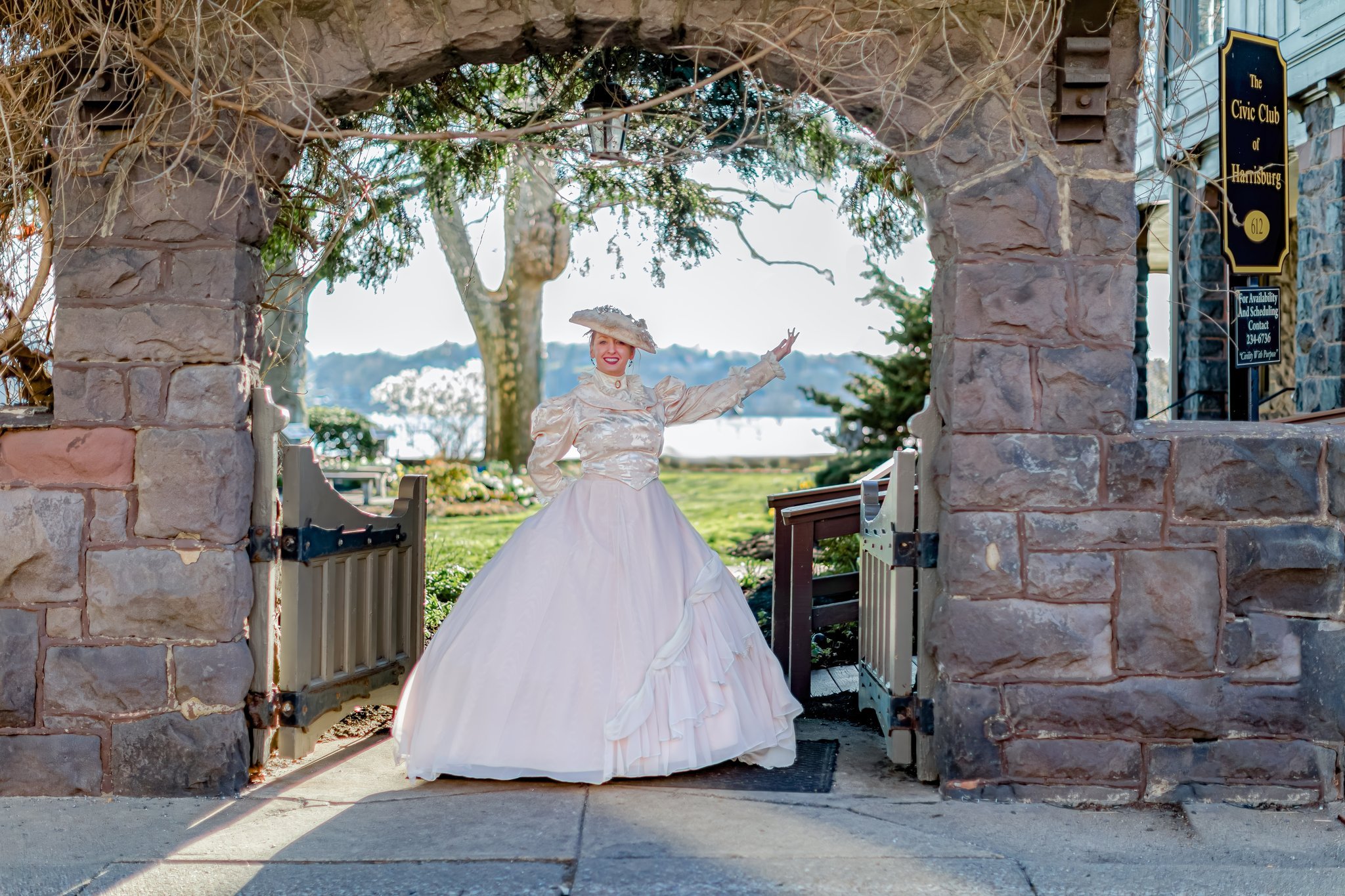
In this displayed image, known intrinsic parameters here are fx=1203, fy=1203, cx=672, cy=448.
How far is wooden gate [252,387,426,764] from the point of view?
4254 millimetres

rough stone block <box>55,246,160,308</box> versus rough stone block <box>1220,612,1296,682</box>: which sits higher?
rough stone block <box>55,246,160,308</box>

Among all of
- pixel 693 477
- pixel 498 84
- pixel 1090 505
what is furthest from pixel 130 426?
pixel 693 477

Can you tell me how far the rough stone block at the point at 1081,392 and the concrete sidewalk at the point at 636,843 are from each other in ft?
4.12

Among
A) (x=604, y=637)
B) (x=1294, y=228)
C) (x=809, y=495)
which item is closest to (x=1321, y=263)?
(x=1294, y=228)

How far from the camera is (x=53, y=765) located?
13.1ft

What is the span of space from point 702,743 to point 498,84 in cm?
345

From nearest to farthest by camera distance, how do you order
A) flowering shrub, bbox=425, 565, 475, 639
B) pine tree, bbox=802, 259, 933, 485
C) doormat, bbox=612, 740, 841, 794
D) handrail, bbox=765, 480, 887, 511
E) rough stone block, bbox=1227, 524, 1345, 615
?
rough stone block, bbox=1227, 524, 1345, 615 < doormat, bbox=612, 740, 841, 794 < handrail, bbox=765, 480, 887, 511 < flowering shrub, bbox=425, 565, 475, 639 < pine tree, bbox=802, 259, 933, 485

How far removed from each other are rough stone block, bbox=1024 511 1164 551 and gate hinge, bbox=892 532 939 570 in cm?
34

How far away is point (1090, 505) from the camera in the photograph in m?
3.89

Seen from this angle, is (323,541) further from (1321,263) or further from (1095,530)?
(1321,263)

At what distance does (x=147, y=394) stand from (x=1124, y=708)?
337cm

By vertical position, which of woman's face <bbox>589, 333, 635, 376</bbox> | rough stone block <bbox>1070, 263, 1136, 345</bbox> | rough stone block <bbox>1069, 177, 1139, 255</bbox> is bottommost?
woman's face <bbox>589, 333, 635, 376</bbox>

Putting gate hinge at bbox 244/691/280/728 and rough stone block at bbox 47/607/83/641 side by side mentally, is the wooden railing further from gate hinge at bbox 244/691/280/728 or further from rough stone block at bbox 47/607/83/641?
rough stone block at bbox 47/607/83/641

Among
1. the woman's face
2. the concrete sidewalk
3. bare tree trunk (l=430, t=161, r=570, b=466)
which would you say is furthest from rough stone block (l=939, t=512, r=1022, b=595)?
bare tree trunk (l=430, t=161, r=570, b=466)
